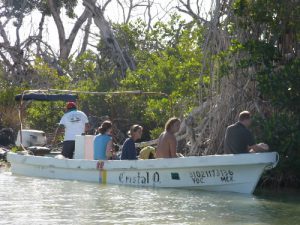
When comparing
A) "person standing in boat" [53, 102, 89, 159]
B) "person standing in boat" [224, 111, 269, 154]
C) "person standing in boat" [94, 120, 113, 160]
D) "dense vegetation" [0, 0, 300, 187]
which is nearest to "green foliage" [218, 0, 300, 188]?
"dense vegetation" [0, 0, 300, 187]

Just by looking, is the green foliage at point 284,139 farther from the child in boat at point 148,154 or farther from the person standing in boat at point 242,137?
the child in boat at point 148,154

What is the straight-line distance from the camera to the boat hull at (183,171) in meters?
14.3

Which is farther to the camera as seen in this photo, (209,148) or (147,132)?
(147,132)

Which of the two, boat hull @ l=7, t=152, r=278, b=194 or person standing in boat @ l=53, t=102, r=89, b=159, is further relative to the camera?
person standing in boat @ l=53, t=102, r=89, b=159

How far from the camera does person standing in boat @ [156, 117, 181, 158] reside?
1520 cm

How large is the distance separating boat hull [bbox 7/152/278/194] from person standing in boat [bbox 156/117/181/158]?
294 mm

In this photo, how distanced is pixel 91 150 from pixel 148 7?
21562mm

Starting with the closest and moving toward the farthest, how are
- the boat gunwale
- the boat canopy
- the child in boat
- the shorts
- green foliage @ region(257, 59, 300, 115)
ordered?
the boat gunwale → green foliage @ region(257, 59, 300, 115) → the child in boat → the shorts → the boat canopy

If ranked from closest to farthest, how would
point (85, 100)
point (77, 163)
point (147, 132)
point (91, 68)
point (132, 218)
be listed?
point (132, 218) < point (77, 163) < point (147, 132) < point (85, 100) < point (91, 68)

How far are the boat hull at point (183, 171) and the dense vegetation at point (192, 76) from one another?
1.05 m

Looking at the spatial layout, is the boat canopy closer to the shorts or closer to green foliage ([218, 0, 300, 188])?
the shorts

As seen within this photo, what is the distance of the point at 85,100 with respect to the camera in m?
25.2

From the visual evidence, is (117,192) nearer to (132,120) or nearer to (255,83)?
(255,83)

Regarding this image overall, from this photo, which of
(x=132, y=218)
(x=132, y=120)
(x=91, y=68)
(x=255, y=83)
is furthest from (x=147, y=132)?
(x=132, y=218)
